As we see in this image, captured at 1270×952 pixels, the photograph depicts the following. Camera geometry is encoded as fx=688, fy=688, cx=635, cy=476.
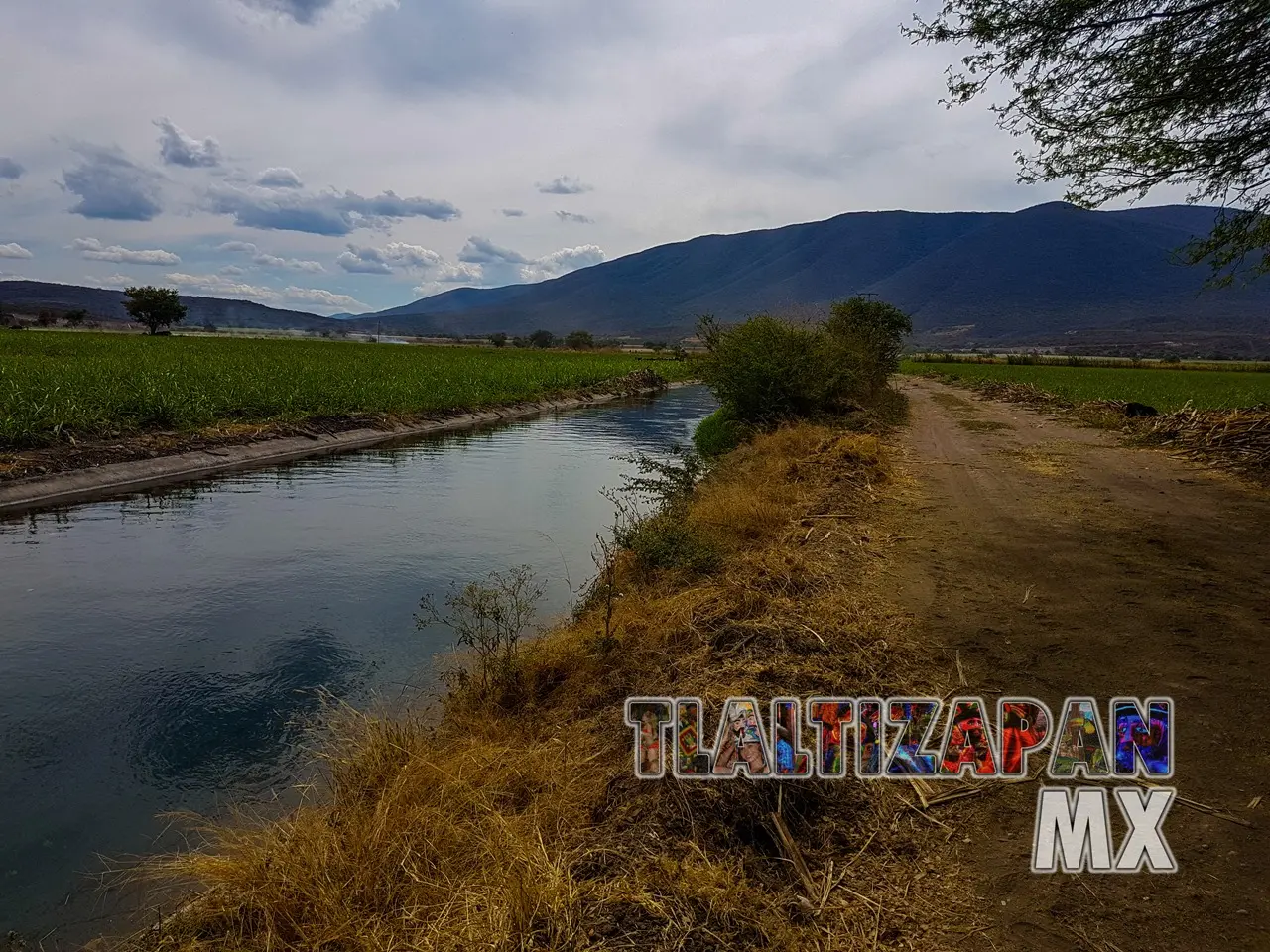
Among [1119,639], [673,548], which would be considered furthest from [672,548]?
[1119,639]

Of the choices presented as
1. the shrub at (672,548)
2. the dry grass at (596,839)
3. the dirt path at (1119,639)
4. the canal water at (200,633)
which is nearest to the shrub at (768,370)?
the canal water at (200,633)

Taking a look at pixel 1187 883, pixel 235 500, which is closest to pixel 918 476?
pixel 1187 883

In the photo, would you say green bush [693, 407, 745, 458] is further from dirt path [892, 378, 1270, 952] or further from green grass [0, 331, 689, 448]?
green grass [0, 331, 689, 448]

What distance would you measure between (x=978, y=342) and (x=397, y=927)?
211 metres

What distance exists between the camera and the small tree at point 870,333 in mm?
24484

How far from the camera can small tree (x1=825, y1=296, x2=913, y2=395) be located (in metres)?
24.5

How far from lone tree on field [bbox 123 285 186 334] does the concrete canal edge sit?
77994mm

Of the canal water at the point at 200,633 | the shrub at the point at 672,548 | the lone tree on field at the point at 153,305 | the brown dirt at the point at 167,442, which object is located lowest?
the canal water at the point at 200,633

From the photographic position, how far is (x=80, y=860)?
14.1 ft

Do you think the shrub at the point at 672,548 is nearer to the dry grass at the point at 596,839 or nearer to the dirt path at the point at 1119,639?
the dry grass at the point at 596,839

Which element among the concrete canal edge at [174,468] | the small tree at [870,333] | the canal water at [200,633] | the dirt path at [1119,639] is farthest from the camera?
the small tree at [870,333]

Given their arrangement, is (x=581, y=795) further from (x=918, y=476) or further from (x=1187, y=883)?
(x=918, y=476)

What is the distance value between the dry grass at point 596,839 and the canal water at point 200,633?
631 millimetres

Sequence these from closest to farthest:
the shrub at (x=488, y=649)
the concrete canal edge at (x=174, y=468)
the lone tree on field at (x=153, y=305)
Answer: the shrub at (x=488, y=649), the concrete canal edge at (x=174, y=468), the lone tree on field at (x=153, y=305)
